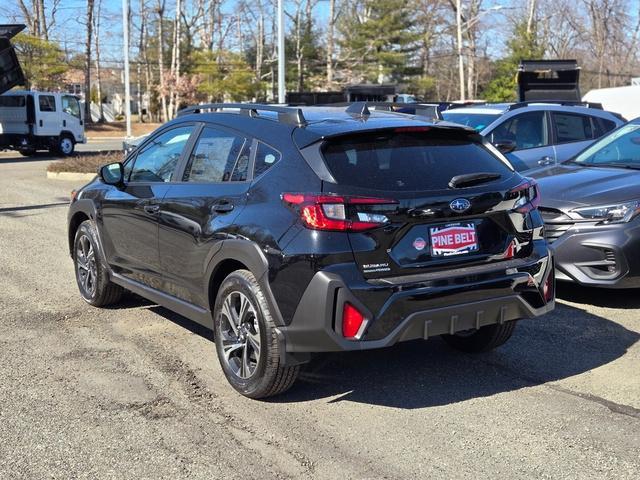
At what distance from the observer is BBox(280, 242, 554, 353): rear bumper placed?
12.9ft

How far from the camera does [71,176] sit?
1861cm

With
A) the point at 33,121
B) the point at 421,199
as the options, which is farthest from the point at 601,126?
the point at 33,121

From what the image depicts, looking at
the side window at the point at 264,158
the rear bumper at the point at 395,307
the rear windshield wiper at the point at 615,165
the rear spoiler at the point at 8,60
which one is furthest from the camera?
the rear spoiler at the point at 8,60

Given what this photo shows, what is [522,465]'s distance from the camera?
365cm

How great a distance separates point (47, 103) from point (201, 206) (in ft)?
84.9

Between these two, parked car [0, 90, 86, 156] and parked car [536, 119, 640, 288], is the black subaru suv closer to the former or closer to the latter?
parked car [536, 119, 640, 288]

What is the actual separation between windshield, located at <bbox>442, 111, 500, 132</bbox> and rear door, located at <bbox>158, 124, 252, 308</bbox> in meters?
5.84

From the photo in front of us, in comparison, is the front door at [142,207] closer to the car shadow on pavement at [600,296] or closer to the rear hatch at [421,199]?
the rear hatch at [421,199]

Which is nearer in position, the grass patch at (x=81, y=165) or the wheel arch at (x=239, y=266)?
the wheel arch at (x=239, y=266)

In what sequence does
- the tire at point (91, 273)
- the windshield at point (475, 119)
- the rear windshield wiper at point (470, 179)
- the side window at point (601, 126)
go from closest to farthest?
1. the rear windshield wiper at point (470, 179)
2. the tire at point (91, 273)
3. the windshield at point (475, 119)
4. the side window at point (601, 126)

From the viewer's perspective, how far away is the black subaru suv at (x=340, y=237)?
3969mm

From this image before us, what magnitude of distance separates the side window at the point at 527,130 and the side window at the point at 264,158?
20.9 feet

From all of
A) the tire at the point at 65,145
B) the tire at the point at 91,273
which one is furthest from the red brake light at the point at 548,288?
the tire at the point at 65,145

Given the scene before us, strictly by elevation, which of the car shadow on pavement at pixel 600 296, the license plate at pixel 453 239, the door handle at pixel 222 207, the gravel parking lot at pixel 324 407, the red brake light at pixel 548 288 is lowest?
the gravel parking lot at pixel 324 407
